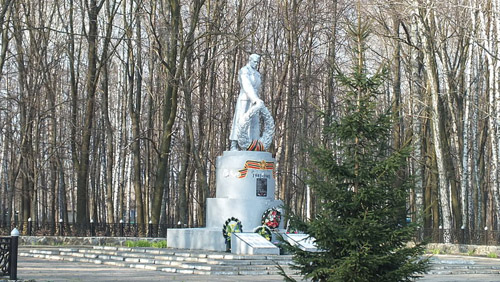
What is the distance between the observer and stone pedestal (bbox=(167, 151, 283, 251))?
1894 cm

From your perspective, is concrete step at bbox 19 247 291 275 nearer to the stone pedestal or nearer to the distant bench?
the stone pedestal

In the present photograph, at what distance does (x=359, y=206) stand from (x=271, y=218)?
9.53 meters

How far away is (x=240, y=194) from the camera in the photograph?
19156 millimetres

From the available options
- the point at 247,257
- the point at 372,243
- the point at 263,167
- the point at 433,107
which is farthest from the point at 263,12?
the point at 372,243

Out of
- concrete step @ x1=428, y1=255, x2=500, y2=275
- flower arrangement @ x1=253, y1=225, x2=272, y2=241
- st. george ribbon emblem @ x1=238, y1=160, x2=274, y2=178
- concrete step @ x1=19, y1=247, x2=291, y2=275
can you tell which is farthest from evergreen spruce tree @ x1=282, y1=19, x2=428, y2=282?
st. george ribbon emblem @ x1=238, y1=160, x2=274, y2=178

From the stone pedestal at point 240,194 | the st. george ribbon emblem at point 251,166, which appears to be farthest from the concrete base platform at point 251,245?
the st. george ribbon emblem at point 251,166

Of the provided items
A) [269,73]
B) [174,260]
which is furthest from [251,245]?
[269,73]

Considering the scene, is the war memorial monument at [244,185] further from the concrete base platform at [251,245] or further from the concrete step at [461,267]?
the concrete step at [461,267]

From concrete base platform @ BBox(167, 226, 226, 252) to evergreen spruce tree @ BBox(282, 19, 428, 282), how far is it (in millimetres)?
8848

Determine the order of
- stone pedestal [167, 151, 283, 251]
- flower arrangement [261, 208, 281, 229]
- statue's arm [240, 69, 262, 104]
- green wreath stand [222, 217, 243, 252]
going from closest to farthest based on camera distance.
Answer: green wreath stand [222, 217, 243, 252] → flower arrangement [261, 208, 281, 229] → stone pedestal [167, 151, 283, 251] → statue's arm [240, 69, 262, 104]

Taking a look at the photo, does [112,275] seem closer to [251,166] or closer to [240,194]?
[240,194]

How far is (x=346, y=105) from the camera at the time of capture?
32.0 ft

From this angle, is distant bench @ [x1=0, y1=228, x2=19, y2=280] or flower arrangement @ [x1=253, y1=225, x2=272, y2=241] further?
flower arrangement @ [x1=253, y1=225, x2=272, y2=241]

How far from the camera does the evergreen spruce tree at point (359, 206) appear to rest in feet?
29.6
